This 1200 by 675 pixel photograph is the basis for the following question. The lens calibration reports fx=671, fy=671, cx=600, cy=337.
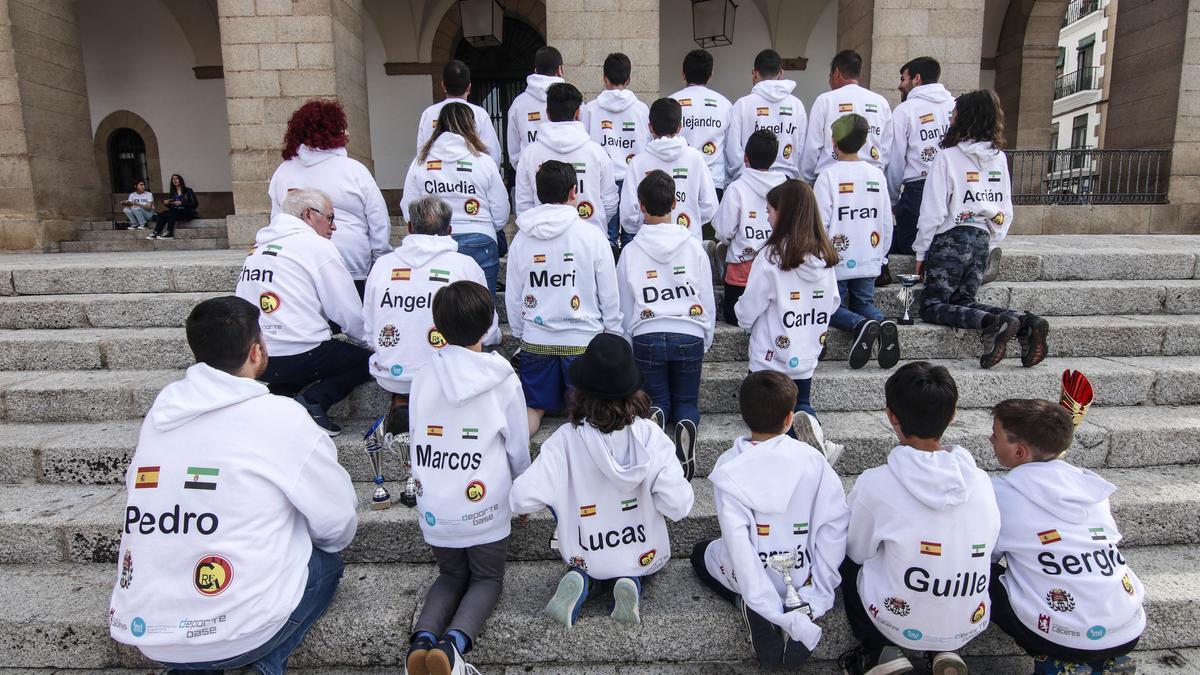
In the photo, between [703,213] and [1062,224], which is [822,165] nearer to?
[703,213]

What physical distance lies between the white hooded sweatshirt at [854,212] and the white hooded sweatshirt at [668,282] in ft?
3.73

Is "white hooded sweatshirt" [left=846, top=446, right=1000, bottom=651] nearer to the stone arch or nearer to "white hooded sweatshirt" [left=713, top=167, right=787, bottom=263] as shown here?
"white hooded sweatshirt" [left=713, top=167, right=787, bottom=263]

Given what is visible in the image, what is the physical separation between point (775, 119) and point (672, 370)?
2691mm

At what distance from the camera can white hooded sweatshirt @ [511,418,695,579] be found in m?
2.46

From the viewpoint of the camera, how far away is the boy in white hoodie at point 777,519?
2365mm

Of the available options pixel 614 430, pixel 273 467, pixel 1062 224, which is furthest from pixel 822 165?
pixel 1062 224

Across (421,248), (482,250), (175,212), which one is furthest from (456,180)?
(175,212)

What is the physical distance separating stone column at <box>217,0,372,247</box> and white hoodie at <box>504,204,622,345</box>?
5.65 meters

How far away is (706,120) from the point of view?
5242mm

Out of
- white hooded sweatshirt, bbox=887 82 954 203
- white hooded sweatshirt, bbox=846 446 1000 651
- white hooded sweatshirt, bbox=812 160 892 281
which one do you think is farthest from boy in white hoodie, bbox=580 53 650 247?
white hooded sweatshirt, bbox=846 446 1000 651

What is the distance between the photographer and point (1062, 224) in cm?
952

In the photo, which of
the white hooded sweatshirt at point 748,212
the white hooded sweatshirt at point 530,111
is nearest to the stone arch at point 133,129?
the white hooded sweatshirt at point 530,111

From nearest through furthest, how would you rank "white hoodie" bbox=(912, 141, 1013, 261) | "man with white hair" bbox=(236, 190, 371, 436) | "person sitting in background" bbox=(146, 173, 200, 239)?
"man with white hair" bbox=(236, 190, 371, 436)
"white hoodie" bbox=(912, 141, 1013, 261)
"person sitting in background" bbox=(146, 173, 200, 239)

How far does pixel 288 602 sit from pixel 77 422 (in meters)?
2.74
